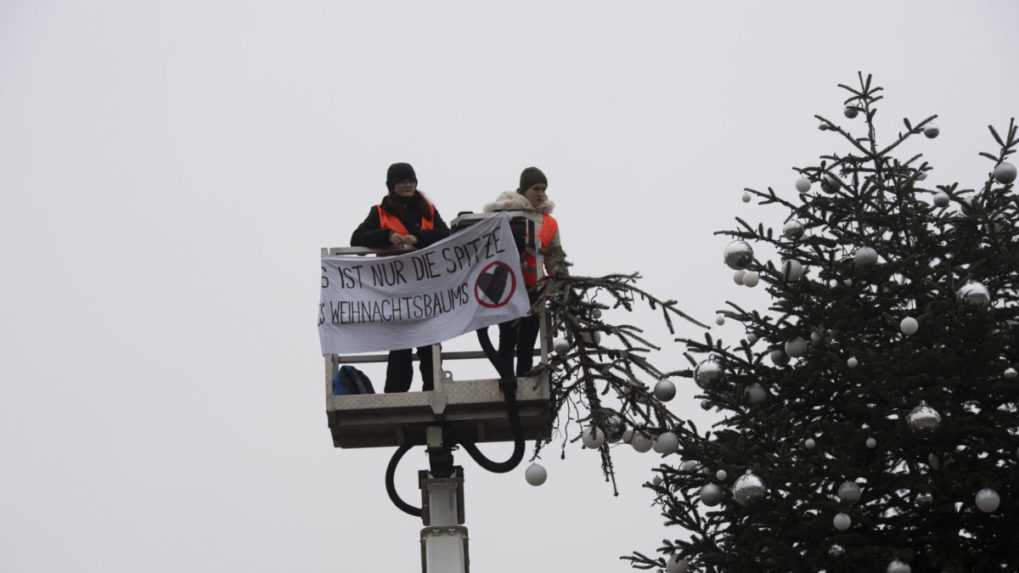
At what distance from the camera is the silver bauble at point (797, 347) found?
13680mm

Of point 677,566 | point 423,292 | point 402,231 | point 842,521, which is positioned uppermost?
point 402,231

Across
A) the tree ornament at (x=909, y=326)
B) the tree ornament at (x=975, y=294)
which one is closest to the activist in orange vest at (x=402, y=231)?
the tree ornament at (x=909, y=326)

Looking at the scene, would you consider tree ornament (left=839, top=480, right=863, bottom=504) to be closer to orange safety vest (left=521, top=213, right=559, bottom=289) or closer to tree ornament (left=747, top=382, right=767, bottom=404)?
tree ornament (left=747, top=382, right=767, bottom=404)

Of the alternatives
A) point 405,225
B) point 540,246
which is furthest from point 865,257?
point 405,225

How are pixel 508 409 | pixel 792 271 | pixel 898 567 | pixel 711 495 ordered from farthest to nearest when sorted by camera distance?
pixel 508 409 < pixel 792 271 < pixel 711 495 < pixel 898 567

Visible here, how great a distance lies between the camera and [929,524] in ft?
43.1

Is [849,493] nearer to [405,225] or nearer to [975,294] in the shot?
[975,294]

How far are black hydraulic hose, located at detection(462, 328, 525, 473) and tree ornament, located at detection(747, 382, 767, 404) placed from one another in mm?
1700

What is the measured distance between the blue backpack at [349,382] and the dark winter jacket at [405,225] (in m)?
0.92

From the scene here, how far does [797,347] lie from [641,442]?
4.15 ft

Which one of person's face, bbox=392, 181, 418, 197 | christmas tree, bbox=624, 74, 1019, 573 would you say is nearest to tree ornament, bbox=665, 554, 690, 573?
christmas tree, bbox=624, 74, 1019, 573

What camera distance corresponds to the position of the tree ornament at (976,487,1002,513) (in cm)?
1228

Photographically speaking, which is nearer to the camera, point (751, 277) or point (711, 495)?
point (711, 495)

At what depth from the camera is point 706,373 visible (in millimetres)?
13586
